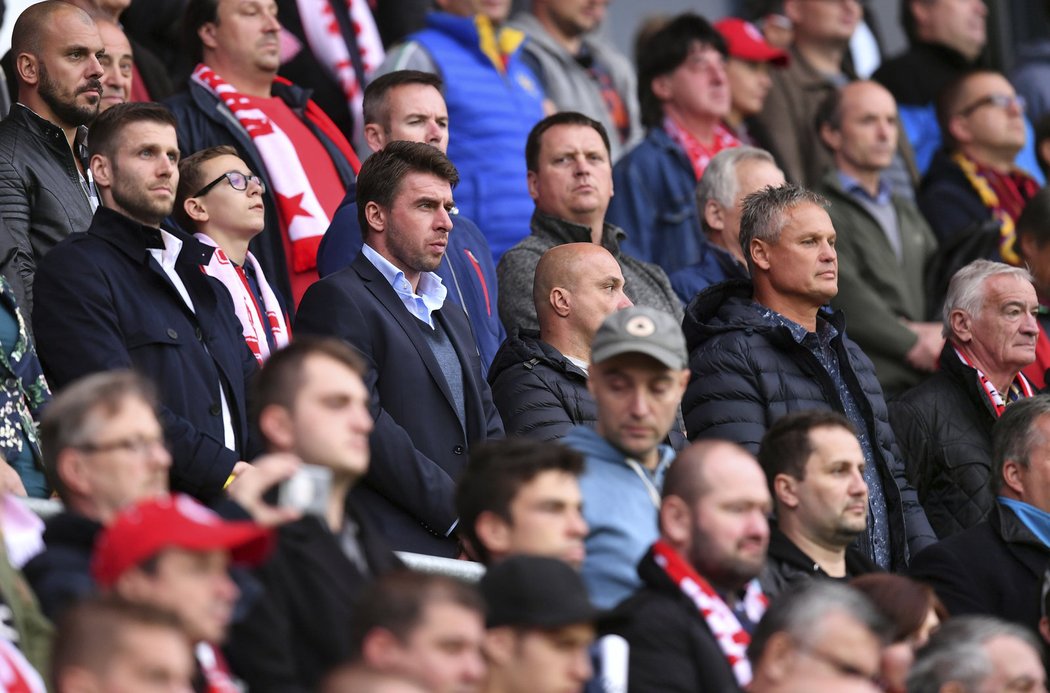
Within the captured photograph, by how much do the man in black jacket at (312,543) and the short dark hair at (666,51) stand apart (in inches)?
200

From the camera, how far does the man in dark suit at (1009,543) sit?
6719mm

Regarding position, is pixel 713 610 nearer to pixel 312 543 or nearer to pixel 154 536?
pixel 312 543

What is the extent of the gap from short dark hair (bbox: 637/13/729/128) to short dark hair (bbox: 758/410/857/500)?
3768mm

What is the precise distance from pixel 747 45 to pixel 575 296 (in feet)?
12.7

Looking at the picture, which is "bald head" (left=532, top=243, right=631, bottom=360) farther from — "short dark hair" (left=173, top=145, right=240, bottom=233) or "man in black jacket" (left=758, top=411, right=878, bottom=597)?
"short dark hair" (left=173, top=145, right=240, bottom=233)

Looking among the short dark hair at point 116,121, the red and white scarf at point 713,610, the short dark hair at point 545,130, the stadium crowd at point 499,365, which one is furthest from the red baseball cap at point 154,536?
the short dark hair at point 545,130

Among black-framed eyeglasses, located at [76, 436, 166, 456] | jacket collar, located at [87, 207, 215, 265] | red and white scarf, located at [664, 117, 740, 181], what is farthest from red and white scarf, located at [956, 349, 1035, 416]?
black-framed eyeglasses, located at [76, 436, 166, 456]

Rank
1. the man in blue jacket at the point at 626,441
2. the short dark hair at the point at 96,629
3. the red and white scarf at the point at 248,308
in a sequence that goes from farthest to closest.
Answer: the red and white scarf at the point at 248,308 < the man in blue jacket at the point at 626,441 < the short dark hair at the point at 96,629

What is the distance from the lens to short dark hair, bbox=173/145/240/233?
7473 millimetres

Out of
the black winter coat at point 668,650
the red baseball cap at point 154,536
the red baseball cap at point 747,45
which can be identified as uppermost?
the red baseball cap at point 747,45

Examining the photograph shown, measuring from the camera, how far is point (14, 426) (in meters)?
6.07

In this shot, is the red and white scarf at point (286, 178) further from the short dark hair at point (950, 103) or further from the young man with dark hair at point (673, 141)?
the short dark hair at point (950, 103)

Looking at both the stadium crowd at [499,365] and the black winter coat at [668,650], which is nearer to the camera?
the stadium crowd at [499,365]

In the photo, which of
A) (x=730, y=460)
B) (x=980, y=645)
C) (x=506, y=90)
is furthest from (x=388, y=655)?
(x=506, y=90)
